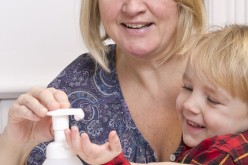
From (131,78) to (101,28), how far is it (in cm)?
14

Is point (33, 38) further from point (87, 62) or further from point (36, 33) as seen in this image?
point (87, 62)

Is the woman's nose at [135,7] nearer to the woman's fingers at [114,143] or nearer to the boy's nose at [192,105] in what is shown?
the boy's nose at [192,105]

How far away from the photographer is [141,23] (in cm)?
99

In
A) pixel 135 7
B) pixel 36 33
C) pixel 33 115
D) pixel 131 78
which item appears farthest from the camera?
pixel 36 33

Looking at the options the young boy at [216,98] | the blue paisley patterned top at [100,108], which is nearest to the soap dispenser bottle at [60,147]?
the young boy at [216,98]

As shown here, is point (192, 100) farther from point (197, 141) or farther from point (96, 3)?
point (96, 3)

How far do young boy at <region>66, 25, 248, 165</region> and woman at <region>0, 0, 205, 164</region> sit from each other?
0.15 meters

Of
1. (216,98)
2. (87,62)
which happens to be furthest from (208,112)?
(87,62)

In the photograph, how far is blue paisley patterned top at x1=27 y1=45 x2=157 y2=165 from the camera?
999mm

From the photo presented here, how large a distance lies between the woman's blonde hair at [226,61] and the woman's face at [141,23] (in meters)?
0.14

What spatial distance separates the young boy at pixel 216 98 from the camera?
30.6 inches

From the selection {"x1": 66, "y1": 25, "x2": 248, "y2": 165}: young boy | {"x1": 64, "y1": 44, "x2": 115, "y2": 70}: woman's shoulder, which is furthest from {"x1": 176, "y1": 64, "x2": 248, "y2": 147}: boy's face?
{"x1": 64, "y1": 44, "x2": 115, "y2": 70}: woman's shoulder

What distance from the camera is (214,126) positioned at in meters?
0.82

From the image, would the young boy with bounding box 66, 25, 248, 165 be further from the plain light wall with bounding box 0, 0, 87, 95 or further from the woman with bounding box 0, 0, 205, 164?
the plain light wall with bounding box 0, 0, 87, 95
